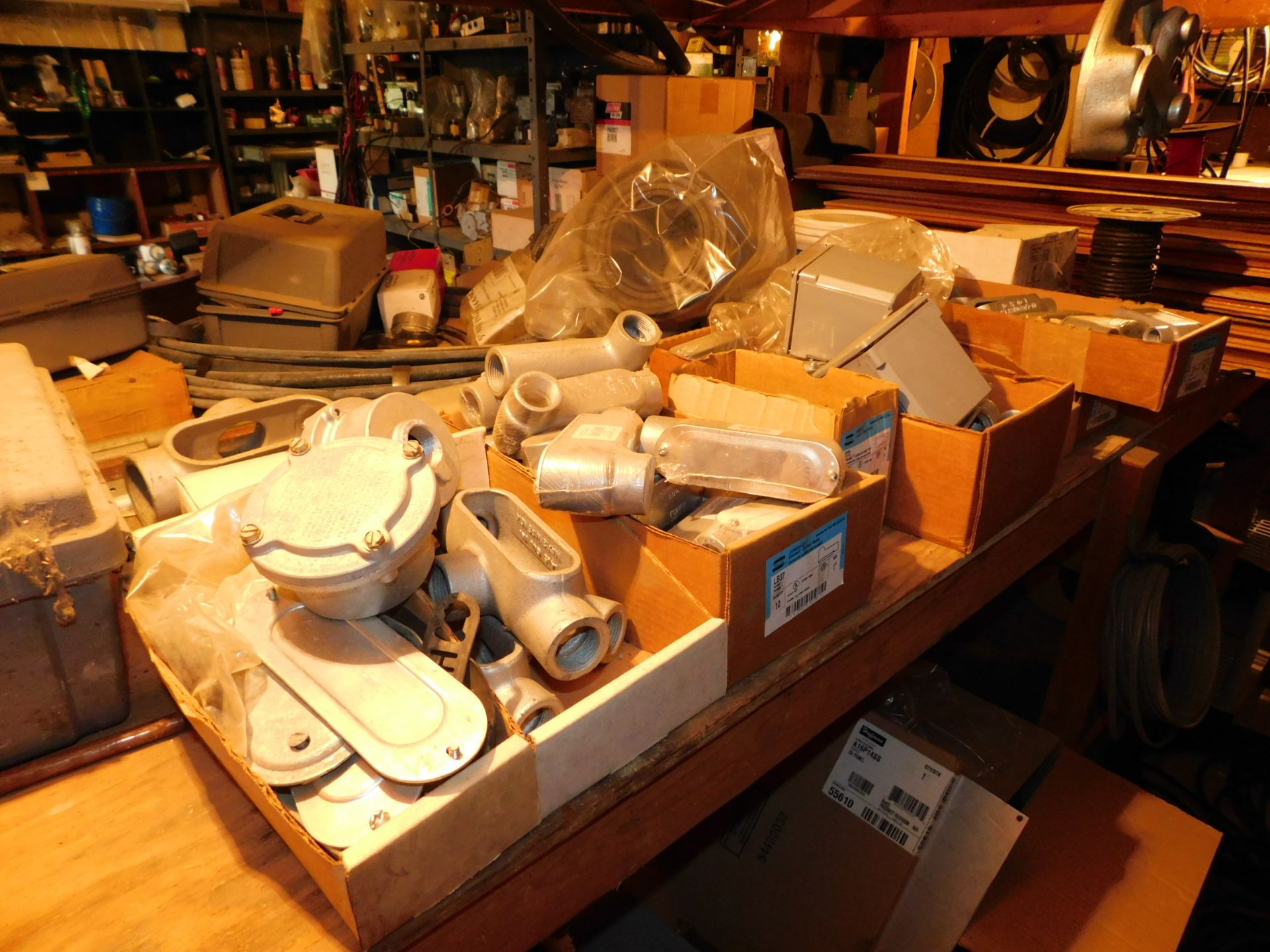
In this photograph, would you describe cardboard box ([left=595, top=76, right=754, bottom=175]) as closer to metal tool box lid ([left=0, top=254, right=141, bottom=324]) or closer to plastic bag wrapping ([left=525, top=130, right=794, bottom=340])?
plastic bag wrapping ([left=525, top=130, right=794, bottom=340])

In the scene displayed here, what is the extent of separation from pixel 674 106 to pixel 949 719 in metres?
1.55

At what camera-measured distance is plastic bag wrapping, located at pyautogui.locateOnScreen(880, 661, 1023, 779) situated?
1.41 m

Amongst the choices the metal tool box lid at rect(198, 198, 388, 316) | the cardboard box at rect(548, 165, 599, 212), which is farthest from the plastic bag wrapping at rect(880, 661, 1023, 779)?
the cardboard box at rect(548, 165, 599, 212)

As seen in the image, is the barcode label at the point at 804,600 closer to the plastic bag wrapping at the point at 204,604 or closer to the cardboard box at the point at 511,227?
the plastic bag wrapping at the point at 204,604

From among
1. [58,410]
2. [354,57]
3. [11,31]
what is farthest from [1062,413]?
[11,31]

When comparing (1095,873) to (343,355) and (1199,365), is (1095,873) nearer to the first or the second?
(1199,365)

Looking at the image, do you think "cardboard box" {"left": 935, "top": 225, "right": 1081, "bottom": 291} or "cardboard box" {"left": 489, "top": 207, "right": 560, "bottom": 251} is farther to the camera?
"cardboard box" {"left": 489, "top": 207, "right": 560, "bottom": 251}

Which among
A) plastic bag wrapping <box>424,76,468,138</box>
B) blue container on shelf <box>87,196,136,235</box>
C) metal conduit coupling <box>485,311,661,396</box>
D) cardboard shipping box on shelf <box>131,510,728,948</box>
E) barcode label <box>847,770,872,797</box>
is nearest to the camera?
cardboard shipping box on shelf <box>131,510,728,948</box>

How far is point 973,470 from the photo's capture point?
971mm

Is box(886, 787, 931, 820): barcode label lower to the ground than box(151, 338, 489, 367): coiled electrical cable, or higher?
lower

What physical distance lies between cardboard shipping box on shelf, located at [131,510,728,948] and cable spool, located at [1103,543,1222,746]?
3.63 ft

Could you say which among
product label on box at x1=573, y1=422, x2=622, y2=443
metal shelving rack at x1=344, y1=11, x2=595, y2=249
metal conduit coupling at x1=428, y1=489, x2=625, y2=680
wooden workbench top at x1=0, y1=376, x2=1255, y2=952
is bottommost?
wooden workbench top at x1=0, y1=376, x2=1255, y2=952

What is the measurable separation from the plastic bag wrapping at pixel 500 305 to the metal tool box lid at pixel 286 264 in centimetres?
29

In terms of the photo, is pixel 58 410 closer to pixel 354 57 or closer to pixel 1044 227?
pixel 1044 227
